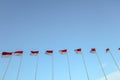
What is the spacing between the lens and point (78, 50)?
166 ft

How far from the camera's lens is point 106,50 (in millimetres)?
51688

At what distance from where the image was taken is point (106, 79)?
48.7m

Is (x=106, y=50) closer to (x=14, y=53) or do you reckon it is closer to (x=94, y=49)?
(x=94, y=49)

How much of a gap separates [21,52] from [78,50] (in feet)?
53.1

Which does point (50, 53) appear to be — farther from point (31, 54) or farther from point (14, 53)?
point (14, 53)

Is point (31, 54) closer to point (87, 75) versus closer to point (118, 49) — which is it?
point (87, 75)

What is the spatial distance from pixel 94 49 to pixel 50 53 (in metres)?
12.9

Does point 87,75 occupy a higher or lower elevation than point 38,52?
lower

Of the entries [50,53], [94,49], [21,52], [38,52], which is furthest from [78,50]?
[21,52]

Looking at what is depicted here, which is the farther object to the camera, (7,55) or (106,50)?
(106,50)

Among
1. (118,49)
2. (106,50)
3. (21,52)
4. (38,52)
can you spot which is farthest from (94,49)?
(21,52)

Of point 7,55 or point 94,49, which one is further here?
point 94,49

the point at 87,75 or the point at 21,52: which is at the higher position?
Answer: the point at 21,52

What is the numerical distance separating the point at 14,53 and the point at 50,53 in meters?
10.0
